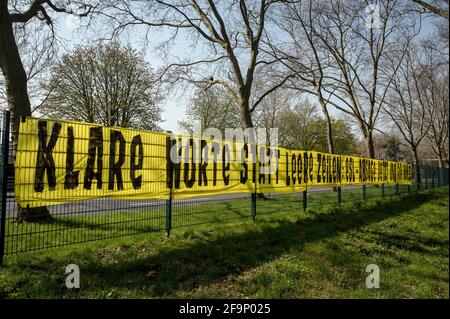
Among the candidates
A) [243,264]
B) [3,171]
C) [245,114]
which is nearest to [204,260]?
[243,264]

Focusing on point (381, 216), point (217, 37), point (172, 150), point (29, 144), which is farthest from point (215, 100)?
point (29, 144)

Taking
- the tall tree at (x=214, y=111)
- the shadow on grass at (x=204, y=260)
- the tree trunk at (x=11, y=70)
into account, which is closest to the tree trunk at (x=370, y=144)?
the tall tree at (x=214, y=111)

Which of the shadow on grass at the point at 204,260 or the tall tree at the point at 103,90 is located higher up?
the tall tree at the point at 103,90

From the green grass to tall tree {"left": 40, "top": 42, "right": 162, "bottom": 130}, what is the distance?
62.9 feet

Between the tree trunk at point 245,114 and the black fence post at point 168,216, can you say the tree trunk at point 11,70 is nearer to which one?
the black fence post at point 168,216

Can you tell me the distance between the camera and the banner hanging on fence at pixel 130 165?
504cm

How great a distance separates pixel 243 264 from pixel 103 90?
24.2 meters

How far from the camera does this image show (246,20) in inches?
643

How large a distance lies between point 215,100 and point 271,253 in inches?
1139

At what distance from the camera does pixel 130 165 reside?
6238 mm

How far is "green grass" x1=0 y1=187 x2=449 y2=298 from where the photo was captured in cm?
430

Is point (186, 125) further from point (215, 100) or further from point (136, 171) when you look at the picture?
point (136, 171)

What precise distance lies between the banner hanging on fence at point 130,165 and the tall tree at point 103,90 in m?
17.0
